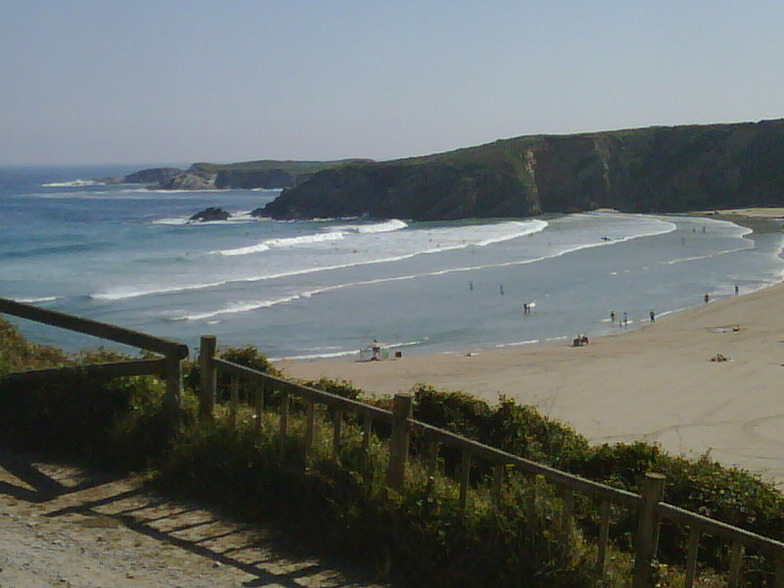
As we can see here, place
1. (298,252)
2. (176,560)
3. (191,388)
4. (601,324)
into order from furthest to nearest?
(298,252)
(601,324)
(191,388)
(176,560)

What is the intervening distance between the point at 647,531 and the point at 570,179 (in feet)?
357

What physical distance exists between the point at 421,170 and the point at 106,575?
3999 inches

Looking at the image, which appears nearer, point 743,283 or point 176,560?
point 176,560

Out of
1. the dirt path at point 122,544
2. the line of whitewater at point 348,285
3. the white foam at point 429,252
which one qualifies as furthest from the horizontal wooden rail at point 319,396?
the white foam at point 429,252

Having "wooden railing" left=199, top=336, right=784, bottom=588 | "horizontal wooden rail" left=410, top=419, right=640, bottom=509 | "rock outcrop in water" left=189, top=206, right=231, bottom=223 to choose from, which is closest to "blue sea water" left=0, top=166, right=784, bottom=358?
"rock outcrop in water" left=189, top=206, right=231, bottom=223

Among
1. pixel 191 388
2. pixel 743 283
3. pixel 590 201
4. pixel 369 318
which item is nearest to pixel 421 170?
pixel 590 201

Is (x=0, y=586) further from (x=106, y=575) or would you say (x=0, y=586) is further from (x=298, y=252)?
(x=298, y=252)

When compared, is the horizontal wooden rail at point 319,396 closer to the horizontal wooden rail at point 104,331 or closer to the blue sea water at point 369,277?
the horizontal wooden rail at point 104,331

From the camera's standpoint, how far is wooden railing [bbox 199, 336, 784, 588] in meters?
5.03

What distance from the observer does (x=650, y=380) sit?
2369cm

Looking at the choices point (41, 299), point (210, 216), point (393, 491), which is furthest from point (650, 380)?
point (210, 216)

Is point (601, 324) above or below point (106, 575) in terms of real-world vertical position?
below

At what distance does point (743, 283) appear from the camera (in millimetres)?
44656

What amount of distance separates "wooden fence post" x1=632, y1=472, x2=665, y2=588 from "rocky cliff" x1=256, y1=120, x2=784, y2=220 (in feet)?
311
